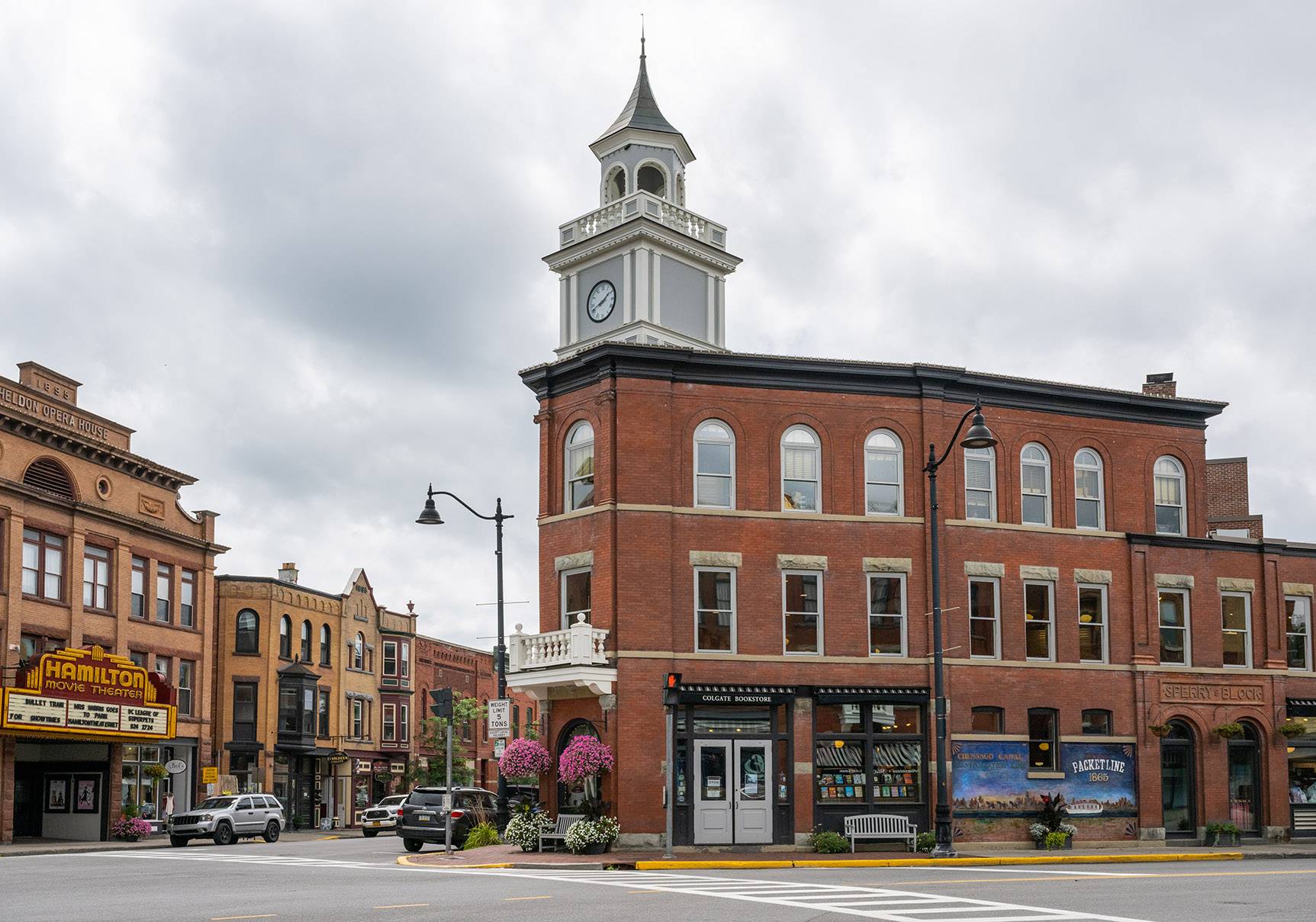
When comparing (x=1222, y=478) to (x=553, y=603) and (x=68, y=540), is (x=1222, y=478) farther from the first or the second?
(x=68, y=540)

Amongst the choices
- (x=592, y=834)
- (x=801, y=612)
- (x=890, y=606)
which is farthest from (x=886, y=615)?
(x=592, y=834)

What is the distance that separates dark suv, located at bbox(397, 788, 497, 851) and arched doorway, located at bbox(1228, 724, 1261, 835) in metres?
19.8

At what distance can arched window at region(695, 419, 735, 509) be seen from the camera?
33.6 m

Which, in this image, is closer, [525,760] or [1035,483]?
[525,760]

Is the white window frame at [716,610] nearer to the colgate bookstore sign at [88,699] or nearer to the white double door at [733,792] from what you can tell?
the white double door at [733,792]

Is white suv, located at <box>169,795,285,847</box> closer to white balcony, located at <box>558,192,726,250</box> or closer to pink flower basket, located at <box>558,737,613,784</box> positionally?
pink flower basket, located at <box>558,737,613,784</box>

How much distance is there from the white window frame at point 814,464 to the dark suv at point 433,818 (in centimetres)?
1187

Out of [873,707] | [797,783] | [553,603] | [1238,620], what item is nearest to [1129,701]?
[1238,620]

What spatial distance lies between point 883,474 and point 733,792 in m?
8.69

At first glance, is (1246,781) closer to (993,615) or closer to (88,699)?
(993,615)

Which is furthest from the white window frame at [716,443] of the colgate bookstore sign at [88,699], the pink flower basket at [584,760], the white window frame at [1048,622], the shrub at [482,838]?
the colgate bookstore sign at [88,699]

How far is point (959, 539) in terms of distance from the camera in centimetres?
3469

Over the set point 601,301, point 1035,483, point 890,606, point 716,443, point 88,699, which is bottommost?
point 88,699

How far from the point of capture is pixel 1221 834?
34812mm
